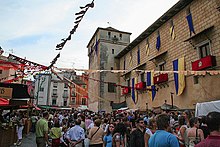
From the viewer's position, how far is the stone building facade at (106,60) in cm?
2891

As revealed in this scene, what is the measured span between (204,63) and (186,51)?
284 centimetres

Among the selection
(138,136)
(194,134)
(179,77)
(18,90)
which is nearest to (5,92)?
(18,90)

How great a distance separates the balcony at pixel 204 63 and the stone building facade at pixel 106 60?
16.5 meters

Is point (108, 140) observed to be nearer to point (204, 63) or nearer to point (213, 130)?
point (213, 130)

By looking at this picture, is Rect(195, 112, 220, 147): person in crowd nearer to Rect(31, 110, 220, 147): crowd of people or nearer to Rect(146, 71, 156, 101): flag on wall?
Rect(31, 110, 220, 147): crowd of people

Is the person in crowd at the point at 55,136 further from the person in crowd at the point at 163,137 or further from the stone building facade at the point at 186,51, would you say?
the stone building facade at the point at 186,51

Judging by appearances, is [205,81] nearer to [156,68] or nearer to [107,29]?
[156,68]

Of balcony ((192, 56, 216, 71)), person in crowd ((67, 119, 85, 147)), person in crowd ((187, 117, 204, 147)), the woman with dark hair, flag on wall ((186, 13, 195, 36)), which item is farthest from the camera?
flag on wall ((186, 13, 195, 36))

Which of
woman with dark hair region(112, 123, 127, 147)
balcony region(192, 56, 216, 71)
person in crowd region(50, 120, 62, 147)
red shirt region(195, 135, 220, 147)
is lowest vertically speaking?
person in crowd region(50, 120, 62, 147)

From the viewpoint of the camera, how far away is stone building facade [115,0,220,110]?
12.5m

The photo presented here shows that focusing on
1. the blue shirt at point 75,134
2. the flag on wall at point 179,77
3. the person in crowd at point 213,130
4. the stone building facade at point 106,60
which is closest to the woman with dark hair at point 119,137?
the blue shirt at point 75,134

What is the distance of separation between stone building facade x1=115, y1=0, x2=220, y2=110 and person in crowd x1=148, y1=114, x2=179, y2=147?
7689 mm

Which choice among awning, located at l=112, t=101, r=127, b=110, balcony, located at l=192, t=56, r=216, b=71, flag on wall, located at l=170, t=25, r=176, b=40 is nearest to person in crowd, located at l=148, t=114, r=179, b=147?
balcony, located at l=192, t=56, r=216, b=71

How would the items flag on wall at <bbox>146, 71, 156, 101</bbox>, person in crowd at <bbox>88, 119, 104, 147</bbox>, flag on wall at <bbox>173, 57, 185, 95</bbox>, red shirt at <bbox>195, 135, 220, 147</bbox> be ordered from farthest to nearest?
1. flag on wall at <bbox>146, 71, 156, 101</bbox>
2. flag on wall at <bbox>173, 57, 185, 95</bbox>
3. person in crowd at <bbox>88, 119, 104, 147</bbox>
4. red shirt at <bbox>195, 135, 220, 147</bbox>
